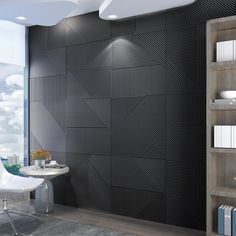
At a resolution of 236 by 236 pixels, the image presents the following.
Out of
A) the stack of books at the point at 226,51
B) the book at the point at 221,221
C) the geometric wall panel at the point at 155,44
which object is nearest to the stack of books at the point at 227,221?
the book at the point at 221,221

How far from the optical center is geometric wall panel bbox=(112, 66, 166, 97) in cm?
393

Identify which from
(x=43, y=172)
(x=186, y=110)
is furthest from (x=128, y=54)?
(x=43, y=172)

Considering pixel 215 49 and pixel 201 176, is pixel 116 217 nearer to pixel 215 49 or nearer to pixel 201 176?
pixel 201 176

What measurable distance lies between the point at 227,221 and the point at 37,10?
123 inches

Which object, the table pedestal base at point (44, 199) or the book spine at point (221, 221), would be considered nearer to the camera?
the book spine at point (221, 221)

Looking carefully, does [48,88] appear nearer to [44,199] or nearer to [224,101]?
[44,199]

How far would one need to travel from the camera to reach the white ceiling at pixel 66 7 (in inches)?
140

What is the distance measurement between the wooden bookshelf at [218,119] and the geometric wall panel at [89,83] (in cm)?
147

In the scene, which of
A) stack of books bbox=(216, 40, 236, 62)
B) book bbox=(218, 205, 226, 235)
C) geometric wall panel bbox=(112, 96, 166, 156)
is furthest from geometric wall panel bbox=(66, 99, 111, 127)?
book bbox=(218, 205, 226, 235)

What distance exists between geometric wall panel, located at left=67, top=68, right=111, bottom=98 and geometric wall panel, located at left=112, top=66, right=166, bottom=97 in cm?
13

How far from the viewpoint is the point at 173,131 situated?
151 inches

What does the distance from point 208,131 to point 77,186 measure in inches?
86.6

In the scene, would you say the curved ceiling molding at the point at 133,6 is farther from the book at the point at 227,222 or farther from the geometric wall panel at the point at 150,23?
the book at the point at 227,222

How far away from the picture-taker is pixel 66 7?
12.3 feet
